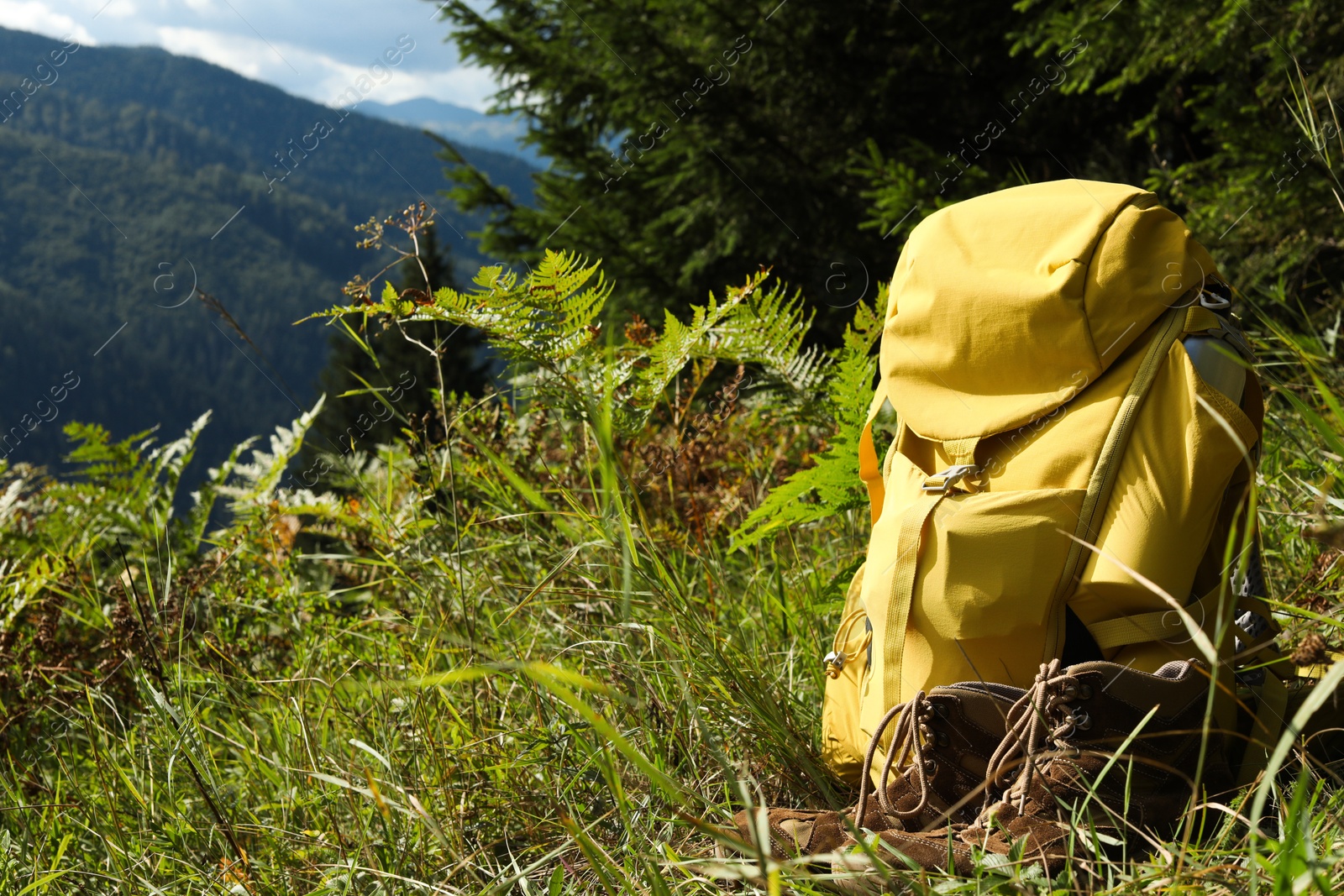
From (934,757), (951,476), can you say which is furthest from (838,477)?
(934,757)

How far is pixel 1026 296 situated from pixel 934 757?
817 millimetres

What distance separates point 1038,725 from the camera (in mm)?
1358

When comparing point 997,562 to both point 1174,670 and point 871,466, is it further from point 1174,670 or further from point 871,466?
point 871,466

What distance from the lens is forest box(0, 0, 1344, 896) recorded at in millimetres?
1472

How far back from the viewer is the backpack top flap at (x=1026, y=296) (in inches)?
58.1

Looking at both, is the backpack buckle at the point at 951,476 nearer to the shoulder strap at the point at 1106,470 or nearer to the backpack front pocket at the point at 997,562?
the backpack front pocket at the point at 997,562

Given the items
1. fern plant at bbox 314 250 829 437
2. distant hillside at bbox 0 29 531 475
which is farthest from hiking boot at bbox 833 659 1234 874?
distant hillside at bbox 0 29 531 475

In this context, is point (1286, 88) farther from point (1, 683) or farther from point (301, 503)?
point (1, 683)

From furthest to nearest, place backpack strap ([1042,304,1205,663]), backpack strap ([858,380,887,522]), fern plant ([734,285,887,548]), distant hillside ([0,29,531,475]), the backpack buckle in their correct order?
distant hillside ([0,29,531,475]) < fern plant ([734,285,887,548]) < backpack strap ([858,380,887,522]) < the backpack buckle < backpack strap ([1042,304,1205,663])

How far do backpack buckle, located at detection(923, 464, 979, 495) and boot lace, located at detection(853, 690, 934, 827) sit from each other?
1.26 ft

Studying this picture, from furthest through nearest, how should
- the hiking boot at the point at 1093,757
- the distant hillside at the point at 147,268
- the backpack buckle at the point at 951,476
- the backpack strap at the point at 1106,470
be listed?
the distant hillside at the point at 147,268 → the backpack buckle at the point at 951,476 → the backpack strap at the point at 1106,470 → the hiking boot at the point at 1093,757

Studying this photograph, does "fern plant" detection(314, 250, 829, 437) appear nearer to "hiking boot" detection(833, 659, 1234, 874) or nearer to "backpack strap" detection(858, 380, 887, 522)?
"backpack strap" detection(858, 380, 887, 522)

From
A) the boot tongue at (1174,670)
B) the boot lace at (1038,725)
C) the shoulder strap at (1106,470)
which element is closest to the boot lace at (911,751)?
the boot lace at (1038,725)

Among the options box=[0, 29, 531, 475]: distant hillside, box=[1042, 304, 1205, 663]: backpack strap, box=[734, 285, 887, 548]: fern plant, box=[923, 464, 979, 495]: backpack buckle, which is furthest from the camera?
box=[0, 29, 531, 475]: distant hillside
